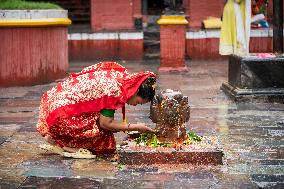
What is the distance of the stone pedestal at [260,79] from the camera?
9398mm

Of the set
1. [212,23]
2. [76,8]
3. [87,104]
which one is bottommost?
[87,104]

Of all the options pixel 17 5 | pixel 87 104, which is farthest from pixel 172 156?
pixel 17 5

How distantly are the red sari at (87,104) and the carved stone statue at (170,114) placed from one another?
0.32m

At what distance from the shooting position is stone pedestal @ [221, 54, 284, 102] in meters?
9.40

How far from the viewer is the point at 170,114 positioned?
5793 mm

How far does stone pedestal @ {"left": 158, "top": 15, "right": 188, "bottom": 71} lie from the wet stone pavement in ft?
11.6

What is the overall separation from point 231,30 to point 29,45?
382 centimetres

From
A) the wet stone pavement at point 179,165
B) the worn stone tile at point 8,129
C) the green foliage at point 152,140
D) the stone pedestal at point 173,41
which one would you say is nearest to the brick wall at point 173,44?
the stone pedestal at point 173,41

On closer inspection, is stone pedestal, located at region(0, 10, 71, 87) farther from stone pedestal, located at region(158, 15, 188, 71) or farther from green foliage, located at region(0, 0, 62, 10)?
stone pedestal, located at region(158, 15, 188, 71)

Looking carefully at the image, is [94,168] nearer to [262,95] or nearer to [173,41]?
[262,95]

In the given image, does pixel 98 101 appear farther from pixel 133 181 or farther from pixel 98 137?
pixel 133 181

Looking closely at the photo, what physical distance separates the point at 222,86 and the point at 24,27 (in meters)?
3.86

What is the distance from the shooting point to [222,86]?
10711mm

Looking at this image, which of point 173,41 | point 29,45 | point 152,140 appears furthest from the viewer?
point 173,41
